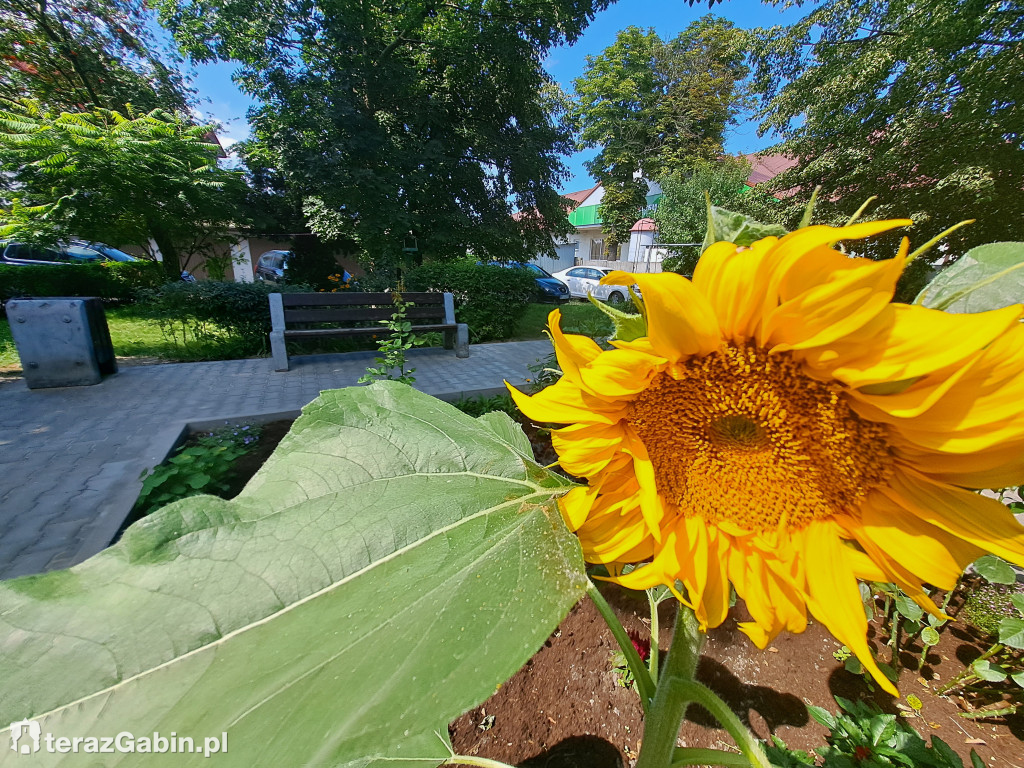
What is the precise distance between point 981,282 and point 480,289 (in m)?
7.89

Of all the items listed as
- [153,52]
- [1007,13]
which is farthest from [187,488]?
[153,52]

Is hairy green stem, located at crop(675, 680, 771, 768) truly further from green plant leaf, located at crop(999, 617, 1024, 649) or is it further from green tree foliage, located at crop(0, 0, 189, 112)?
green tree foliage, located at crop(0, 0, 189, 112)

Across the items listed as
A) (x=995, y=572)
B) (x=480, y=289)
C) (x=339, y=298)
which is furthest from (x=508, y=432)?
(x=480, y=289)

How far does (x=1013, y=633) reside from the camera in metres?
1.07

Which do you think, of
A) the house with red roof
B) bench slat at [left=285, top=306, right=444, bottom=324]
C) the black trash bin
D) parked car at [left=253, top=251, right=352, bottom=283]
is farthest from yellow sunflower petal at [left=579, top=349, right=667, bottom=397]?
the house with red roof

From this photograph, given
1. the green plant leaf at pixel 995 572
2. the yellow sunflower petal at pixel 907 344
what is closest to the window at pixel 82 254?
the yellow sunflower petal at pixel 907 344

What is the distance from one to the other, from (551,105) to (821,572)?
14.6 meters

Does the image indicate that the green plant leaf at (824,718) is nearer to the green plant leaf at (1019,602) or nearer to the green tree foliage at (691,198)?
the green plant leaf at (1019,602)

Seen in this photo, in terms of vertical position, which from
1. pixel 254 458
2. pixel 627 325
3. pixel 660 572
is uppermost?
pixel 627 325

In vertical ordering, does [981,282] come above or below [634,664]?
above

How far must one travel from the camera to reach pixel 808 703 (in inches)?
55.0

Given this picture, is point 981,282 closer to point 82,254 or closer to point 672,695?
point 672,695

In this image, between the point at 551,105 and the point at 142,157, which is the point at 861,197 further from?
the point at 142,157

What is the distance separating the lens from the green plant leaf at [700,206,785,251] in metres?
0.43
